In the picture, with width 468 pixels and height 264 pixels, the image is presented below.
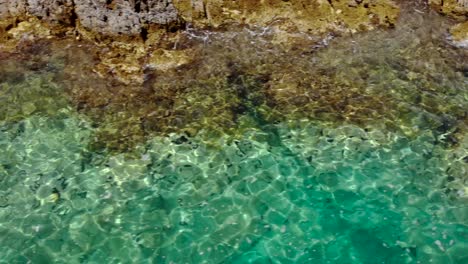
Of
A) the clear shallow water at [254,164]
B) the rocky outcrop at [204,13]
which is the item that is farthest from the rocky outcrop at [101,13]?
the clear shallow water at [254,164]

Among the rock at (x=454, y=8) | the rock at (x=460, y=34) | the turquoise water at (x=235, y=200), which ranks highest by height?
the rock at (x=454, y=8)

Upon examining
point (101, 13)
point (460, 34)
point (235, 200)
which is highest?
point (101, 13)

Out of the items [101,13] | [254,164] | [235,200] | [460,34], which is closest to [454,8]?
[460,34]

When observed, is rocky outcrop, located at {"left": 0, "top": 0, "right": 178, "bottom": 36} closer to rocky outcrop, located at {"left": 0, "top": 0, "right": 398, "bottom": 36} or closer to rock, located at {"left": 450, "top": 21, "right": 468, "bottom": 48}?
rocky outcrop, located at {"left": 0, "top": 0, "right": 398, "bottom": 36}

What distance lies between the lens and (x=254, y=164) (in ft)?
35.8

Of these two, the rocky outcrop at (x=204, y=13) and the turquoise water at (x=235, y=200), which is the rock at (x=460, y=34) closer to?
the rocky outcrop at (x=204, y=13)

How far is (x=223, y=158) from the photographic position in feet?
36.2

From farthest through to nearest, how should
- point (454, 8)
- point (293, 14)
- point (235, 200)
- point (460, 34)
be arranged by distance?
point (454, 8) → point (293, 14) → point (460, 34) → point (235, 200)

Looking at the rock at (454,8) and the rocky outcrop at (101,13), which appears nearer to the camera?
the rocky outcrop at (101,13)

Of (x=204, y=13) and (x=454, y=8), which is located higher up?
(x=454, y=8)

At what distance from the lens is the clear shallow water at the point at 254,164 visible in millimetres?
9531

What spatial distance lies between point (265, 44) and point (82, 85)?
14.8 ft

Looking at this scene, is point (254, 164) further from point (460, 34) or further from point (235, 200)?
point (460, 34)

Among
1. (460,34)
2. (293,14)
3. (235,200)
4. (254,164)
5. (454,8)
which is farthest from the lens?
(454,8)
